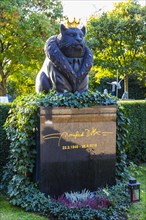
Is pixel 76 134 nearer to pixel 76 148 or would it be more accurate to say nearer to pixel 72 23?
pixel 76 148

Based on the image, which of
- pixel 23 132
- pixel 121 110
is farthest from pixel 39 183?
pixel 121 110

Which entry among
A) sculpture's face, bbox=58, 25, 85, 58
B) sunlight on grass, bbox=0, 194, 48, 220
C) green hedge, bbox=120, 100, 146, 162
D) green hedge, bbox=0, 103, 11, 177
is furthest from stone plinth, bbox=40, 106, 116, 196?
green hedge, bbox=120, 100, 146, 162

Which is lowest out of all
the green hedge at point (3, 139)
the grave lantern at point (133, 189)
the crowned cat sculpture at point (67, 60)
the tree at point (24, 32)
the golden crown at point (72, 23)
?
the grave lantern at point (133, 189)

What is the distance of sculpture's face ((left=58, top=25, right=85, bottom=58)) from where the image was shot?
5.31 meters

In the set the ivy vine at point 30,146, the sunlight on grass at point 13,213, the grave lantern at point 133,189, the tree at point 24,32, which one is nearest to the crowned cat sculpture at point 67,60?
the ivy vine at point 30,146

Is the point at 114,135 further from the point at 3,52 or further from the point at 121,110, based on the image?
the point at 3,52

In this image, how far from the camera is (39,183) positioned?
4891mm

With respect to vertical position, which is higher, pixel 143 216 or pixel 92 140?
pixel 92 140

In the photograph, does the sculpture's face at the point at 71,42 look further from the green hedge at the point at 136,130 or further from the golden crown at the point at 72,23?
the green hedge at the point at 136,130

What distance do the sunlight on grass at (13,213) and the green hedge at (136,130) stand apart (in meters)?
4.22

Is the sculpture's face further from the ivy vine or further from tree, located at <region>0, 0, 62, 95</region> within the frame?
tree, located at <region>0, 0, 62, 95</region>

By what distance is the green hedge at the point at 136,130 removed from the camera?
8.27 metres

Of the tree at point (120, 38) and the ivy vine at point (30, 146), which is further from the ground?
the tree at point (120, 38)

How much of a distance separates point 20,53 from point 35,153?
12145 millimetres
